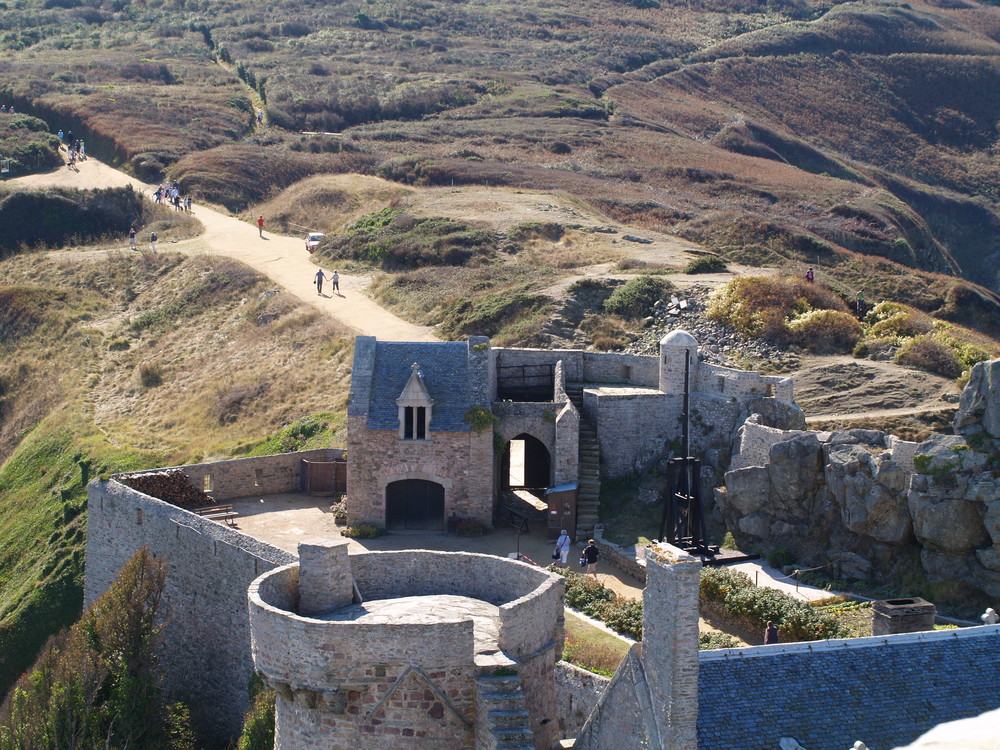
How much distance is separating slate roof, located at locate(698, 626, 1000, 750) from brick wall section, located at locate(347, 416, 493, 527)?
15917mm

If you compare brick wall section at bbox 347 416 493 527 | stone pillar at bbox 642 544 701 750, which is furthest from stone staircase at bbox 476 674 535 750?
brick wall section at bbox 347 416 493 527

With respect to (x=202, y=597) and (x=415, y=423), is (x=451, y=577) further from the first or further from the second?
(x=415, y=423)

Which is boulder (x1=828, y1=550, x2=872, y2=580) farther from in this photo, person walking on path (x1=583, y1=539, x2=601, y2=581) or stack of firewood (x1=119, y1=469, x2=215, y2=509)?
stack of firewood (x1=119, y1=469, x2=215, y2=509)

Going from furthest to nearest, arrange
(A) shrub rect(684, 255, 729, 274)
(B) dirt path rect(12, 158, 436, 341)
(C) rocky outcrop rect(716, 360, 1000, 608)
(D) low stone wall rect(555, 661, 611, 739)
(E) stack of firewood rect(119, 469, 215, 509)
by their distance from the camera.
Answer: (B) dirt path rect(12, 158, 436, 341) < (A) shrub rect(684, 255, 729, 274) < (E) stack of firewood rect(119, 469, 215, 509) < (C) rocky outcrop rect(716, 360, 1000, 608) < (D) low stone wall rect(555, 661, 611, 739)

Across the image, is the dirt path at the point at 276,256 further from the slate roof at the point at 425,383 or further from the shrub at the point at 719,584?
the shrub at the point at 719,584

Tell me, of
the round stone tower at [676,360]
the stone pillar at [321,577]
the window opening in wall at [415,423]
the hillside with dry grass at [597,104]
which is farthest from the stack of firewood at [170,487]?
the hillside with dry grass at [597,104]

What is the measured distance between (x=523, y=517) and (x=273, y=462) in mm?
6829

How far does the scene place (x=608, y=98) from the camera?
316ft

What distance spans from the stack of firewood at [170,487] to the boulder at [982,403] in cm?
1749

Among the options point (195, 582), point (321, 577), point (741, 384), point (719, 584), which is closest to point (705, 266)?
point (741, 384)

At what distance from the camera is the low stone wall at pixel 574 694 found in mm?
19422

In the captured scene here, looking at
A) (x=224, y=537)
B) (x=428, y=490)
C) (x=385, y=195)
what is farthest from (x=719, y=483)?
(x=385, y=195)

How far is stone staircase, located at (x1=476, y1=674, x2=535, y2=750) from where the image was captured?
16.1 meters

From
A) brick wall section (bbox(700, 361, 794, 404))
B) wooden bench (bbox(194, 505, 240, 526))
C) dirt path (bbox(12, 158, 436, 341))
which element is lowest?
wooden bench (bbox(194, 505, 240, 526))
